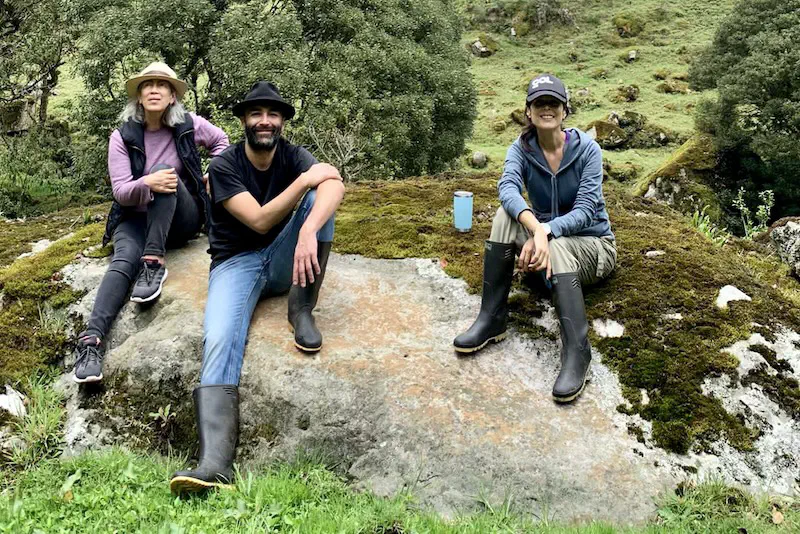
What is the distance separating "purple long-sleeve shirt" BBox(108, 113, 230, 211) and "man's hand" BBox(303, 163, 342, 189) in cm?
110

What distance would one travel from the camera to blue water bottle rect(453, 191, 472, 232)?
20.6ft

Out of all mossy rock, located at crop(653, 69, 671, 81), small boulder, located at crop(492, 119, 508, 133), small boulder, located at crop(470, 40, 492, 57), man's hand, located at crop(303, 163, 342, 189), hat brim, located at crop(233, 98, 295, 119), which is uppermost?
hat brim, located at crop(233, 98, 295, 119)

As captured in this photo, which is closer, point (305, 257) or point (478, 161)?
point (305, 257)

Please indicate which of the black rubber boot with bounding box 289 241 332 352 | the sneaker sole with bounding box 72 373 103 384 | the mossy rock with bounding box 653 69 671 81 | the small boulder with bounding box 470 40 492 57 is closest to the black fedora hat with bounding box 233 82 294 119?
the black rubber boot with bounding box 289 241 332 352

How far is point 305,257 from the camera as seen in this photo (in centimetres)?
414

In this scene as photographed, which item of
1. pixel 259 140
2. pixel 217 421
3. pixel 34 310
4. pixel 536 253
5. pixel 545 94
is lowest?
pixel 217 421

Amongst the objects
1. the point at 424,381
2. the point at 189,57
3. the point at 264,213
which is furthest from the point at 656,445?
the point at 189,57

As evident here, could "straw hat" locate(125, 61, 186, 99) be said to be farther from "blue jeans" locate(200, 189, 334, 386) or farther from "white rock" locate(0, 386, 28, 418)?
"white rock" locate(0, 386, 28, 418)

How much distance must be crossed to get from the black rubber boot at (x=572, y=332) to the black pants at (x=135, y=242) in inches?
126

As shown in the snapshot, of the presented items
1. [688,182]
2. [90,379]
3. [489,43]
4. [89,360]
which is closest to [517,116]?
[688,182]

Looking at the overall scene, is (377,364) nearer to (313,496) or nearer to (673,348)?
(313,496)

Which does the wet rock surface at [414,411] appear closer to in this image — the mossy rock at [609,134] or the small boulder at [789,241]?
the small boulder at [789,241]

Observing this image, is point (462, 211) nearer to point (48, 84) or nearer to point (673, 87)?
point (48, 84)

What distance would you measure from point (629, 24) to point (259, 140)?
121 feet
